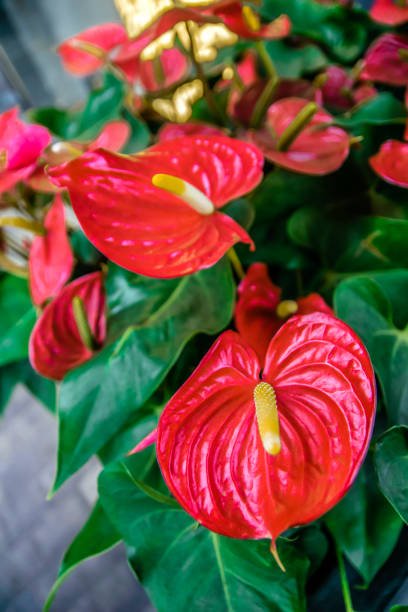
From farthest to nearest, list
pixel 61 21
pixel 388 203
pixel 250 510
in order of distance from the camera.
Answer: pixel 61 21 → pixel 388 203 → pixel 250 510

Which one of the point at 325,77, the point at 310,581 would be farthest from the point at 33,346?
the point at 325,77

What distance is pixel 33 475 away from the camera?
0.95 meters

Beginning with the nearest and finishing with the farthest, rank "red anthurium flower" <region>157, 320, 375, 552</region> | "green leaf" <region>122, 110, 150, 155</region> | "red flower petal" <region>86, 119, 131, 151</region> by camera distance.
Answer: "red anthurium flower" <region>157, 320, 375, 552</region>, "red flower petal" <region>86, 119, 131, 151</region>, "green leaf" <region>122, 110, 150, 155</region>

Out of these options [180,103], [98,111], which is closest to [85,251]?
[98,111]

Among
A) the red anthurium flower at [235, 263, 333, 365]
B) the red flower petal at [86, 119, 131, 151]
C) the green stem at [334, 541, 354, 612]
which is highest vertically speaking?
the red flower petal at [86, 119, 131, 151]

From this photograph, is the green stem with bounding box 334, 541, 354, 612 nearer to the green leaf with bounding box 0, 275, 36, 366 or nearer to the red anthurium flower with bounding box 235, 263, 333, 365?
the red anthurium flower with bounding box 235, 263, 333, 365

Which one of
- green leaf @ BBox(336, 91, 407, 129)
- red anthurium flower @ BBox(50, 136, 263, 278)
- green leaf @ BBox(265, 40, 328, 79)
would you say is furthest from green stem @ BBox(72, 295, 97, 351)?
green leaf @ BBox(265, 40, 328, 79)

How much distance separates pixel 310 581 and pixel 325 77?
61 cm

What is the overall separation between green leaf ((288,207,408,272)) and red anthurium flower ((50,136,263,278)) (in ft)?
0.40

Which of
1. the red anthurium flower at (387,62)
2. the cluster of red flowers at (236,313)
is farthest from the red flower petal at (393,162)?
the red anthurium flower at (387,62)

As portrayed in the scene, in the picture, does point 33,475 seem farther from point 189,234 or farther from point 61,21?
point 61,21

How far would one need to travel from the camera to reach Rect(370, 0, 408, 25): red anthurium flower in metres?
0.54

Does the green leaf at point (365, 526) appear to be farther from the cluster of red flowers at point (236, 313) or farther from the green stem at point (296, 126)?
the green stem at point (296, 126)

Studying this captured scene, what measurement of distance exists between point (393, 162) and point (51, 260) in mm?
361
